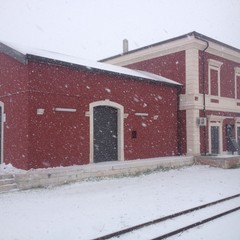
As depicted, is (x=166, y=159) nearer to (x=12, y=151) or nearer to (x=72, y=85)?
(x=72, y=85)

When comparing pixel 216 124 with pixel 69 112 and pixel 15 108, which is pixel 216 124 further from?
pixel 15 108

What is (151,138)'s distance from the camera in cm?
1623

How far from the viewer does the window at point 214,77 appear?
18828 millimetres

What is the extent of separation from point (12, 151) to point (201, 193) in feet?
23.7

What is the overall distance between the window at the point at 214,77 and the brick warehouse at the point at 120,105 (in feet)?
0.20

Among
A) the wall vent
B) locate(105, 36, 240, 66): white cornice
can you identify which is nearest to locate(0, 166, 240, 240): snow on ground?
the wall vent

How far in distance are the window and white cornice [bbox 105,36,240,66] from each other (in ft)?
2.12

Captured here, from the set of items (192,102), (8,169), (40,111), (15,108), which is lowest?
(8,169)

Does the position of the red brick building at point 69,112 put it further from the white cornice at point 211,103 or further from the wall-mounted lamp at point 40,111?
the white cornice at point 211,103

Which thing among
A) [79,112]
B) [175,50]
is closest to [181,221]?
[79,112]

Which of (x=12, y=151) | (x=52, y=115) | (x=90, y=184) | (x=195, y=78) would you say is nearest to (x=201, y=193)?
(x=90, y=184)

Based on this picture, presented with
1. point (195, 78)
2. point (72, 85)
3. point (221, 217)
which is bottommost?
point (221, 217)

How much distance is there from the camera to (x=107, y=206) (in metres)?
8.11

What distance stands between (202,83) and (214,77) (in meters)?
1.54
